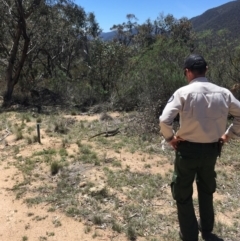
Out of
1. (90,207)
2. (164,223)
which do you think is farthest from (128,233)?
(90,207)

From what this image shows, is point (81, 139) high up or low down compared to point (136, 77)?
Result: down

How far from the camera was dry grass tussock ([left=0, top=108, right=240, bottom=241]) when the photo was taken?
162 inches

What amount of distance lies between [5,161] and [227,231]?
176 inches

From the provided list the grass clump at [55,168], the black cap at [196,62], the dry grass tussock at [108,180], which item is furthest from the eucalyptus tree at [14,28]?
the black cap at [196,62]

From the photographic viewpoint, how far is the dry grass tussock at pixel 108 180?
4105 millimetres

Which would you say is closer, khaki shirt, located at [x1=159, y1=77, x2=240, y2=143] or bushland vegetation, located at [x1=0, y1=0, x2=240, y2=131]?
khaki shirt, located at [x1=159, y1=77, x2=240, y2=143]

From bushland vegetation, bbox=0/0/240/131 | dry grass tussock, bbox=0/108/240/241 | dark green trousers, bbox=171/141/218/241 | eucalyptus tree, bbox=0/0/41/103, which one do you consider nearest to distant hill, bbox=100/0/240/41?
bushland vegetation, bbox=0/0/240/131

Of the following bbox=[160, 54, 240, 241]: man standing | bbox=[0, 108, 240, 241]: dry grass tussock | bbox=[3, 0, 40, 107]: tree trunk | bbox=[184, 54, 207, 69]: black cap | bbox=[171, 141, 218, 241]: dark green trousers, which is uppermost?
bbox=[3, 0, 40, 107]: tree trunk

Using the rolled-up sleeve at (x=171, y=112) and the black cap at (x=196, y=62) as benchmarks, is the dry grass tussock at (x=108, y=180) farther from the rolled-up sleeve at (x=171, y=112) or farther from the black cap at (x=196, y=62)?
the black cap at (x=196, y=62)

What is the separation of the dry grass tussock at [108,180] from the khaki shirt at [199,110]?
1357mm

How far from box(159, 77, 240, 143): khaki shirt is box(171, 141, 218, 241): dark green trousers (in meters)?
0.10

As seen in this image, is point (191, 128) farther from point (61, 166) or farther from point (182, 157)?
point (61, 166)

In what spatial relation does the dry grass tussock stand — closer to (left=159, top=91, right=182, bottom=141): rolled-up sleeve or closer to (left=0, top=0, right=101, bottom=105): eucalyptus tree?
(left=159, top=91, right=182, bottom=141): rolled-up sleeve

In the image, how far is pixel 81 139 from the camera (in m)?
7.99
